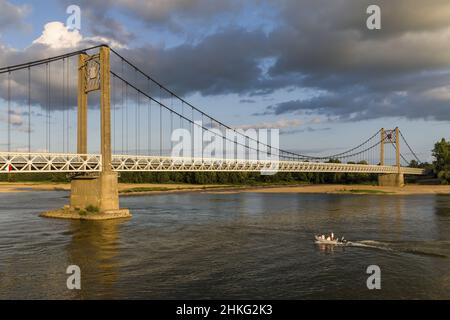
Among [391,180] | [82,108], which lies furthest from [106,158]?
[391,180]

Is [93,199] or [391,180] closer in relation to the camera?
[93,199]

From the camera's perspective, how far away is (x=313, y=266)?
87.9 ft

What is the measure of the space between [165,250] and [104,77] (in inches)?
1109

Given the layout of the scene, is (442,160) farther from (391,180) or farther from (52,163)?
(52,163)

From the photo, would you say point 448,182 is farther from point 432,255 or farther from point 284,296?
point 284,296

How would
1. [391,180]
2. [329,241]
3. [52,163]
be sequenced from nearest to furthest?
1. [329,241]
2. [52,163]
3. [391,180]

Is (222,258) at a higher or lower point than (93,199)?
lower

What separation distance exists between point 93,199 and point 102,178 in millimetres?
2616

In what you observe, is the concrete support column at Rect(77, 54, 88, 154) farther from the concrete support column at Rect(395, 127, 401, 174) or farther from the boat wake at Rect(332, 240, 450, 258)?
the concrete support column at Rect(395, 127, 401, 174)

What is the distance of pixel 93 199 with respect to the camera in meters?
51.2

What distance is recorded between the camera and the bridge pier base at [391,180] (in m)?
132

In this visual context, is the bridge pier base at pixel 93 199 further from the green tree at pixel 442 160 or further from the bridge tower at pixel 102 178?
the green tree at pixel 442 160

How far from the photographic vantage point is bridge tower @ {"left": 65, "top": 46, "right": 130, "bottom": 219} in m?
50.8

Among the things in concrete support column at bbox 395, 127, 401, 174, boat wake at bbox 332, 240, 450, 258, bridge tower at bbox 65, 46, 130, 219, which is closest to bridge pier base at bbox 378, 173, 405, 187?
concrete support column at bbox 395, 127, 401, 174
